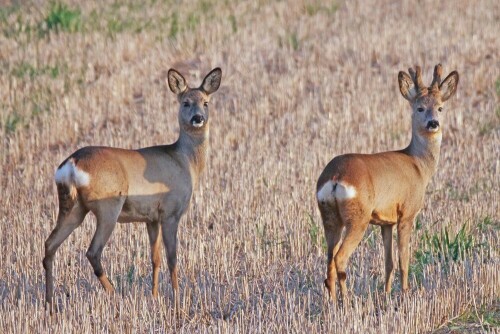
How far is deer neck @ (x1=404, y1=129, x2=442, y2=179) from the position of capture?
374 inches

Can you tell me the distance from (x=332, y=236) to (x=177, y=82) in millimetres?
2635

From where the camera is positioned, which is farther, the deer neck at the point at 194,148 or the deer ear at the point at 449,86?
the deer neck at the point at 194,148

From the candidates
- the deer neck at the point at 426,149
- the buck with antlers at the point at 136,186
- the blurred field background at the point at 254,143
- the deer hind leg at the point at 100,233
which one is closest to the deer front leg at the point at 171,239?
the buck with antlers at the point at 136,186

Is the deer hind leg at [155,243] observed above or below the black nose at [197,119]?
below

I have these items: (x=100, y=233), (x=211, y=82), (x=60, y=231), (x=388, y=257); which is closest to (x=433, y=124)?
(x=388, y=257)

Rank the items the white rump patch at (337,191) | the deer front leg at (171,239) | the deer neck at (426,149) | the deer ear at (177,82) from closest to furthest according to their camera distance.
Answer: the white rump patch at (337,191) → the deer front leg at (171,239) → the deer neck at (426,149) → the deer ear at (177,82)

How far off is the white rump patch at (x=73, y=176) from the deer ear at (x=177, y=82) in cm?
181

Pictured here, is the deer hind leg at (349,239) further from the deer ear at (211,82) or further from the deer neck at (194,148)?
the deer ear at (211,82)

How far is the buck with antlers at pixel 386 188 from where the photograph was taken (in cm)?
822

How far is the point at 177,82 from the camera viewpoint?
33.6 ft

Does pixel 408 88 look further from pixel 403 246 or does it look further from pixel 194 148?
pixel 194 148

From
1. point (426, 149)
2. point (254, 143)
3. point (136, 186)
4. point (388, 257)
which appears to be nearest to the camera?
point (388, 257)

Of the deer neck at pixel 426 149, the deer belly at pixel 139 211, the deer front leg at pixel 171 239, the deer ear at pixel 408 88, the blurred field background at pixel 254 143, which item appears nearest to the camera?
the blurred field background at pixel 254 143

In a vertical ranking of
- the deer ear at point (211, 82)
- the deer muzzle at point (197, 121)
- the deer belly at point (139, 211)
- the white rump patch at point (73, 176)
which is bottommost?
the deer belly at point (139, 211)
